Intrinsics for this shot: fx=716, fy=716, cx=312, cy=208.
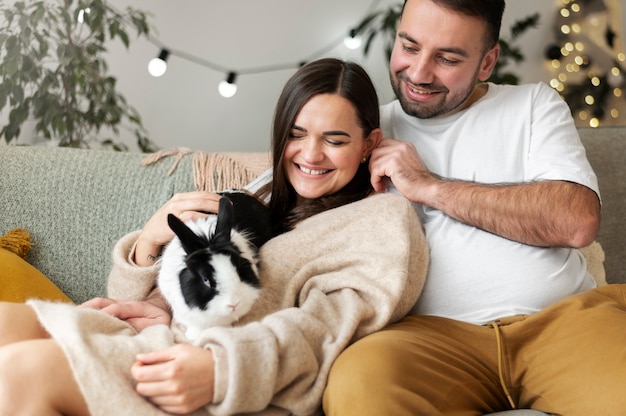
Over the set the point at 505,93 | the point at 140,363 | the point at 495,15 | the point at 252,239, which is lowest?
the point at 140,363

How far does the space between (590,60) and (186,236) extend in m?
3.38

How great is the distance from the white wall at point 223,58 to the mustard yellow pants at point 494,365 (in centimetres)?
177

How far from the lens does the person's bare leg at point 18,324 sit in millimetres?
1413

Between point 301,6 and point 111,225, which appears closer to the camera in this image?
point 111,225

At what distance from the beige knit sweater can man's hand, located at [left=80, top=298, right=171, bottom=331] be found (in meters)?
0.07

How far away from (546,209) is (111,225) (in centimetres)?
125

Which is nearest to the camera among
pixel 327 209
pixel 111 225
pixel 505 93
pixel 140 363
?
pixel 140 363

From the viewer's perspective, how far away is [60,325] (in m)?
1.35

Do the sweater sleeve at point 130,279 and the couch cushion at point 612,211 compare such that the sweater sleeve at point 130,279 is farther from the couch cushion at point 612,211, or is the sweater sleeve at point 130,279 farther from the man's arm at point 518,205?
the couch cushion at point 612,211

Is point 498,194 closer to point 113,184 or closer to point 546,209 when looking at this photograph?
point 546,209

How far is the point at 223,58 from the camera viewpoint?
3227mm

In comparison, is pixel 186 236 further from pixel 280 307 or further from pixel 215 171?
pixel 215 171

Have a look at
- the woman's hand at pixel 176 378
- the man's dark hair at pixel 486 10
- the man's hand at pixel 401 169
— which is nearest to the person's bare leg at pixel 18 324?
the woman's hand at pixel 176 378

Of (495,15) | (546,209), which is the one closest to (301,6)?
(495,15)
